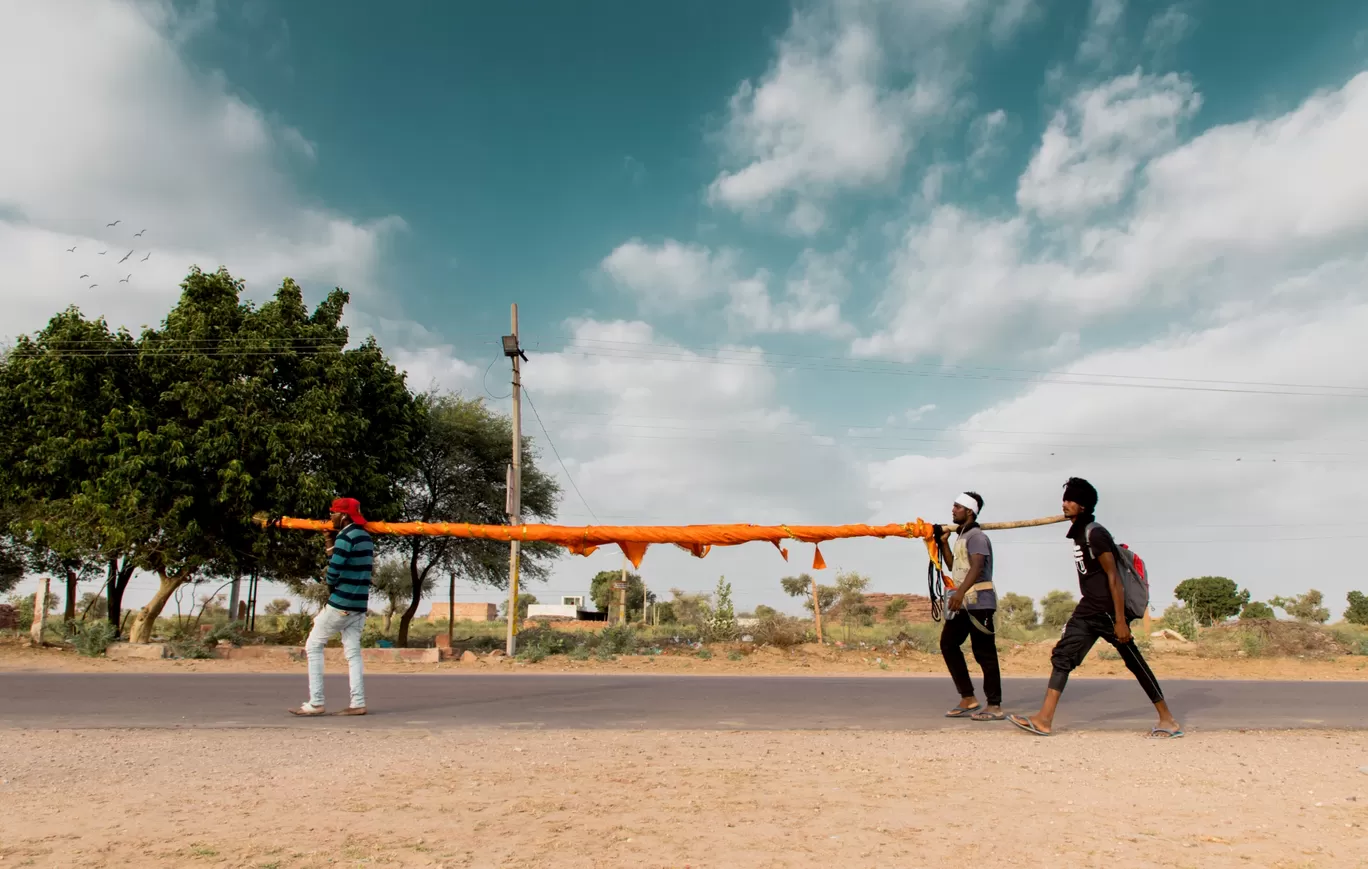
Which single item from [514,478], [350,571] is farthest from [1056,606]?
[350,571]

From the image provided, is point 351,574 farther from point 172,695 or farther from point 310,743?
point 172,695

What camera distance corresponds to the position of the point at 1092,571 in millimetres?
7051

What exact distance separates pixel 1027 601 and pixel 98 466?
209 feet

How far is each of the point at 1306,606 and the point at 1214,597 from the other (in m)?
5.19

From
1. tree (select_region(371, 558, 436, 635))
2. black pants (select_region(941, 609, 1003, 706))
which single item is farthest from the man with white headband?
tree (select_region(371, 558, 436, 635))

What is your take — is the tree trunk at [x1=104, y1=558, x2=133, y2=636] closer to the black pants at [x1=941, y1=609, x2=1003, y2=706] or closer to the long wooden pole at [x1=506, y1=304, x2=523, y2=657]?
the long wooden pole at [x1=506, y1=304, x2=523, y2=657]

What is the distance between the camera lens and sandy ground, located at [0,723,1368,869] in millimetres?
3418

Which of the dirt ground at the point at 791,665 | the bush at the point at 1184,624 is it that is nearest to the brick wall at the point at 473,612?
the bush at the point at 1184,624

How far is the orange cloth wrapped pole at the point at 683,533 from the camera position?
300 inches

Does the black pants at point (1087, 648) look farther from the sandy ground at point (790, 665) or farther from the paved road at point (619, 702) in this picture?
the sandy ground at point (790, 665)

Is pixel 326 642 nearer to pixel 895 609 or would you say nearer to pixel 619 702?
pixel 619 702

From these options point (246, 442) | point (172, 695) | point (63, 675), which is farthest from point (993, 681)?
point (246, 442)

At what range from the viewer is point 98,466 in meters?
20.0

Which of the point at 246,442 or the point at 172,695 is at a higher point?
the point at 246,442
